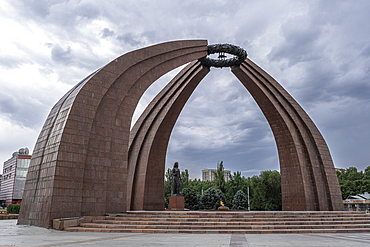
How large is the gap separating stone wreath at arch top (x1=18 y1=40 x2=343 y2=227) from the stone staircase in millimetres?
1383

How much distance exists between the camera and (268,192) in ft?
92.0

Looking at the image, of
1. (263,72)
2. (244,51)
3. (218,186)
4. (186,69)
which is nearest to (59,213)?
(186,69)

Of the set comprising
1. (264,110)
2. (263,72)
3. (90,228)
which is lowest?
(90,228)

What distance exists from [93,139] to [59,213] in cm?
303

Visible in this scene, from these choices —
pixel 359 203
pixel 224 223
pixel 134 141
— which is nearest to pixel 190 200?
pixel 134 141

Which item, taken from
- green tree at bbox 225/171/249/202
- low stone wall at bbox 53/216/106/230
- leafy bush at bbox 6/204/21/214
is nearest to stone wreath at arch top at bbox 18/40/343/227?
low stone wall at bbox 53/216/106/230

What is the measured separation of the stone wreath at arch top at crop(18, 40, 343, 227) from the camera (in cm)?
1049

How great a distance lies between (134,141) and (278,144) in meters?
9.68

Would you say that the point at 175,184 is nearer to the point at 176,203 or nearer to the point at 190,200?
the point at 176,203

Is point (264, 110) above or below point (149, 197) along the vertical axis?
above

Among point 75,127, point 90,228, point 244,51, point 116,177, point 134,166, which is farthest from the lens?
point 134,166

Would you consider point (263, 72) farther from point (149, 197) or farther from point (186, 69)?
point (149, 197)

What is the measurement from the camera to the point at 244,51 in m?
16.4

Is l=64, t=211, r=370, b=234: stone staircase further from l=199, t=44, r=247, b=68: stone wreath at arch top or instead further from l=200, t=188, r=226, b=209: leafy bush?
l=200, t=188, r=226, b=209: leafy bush
